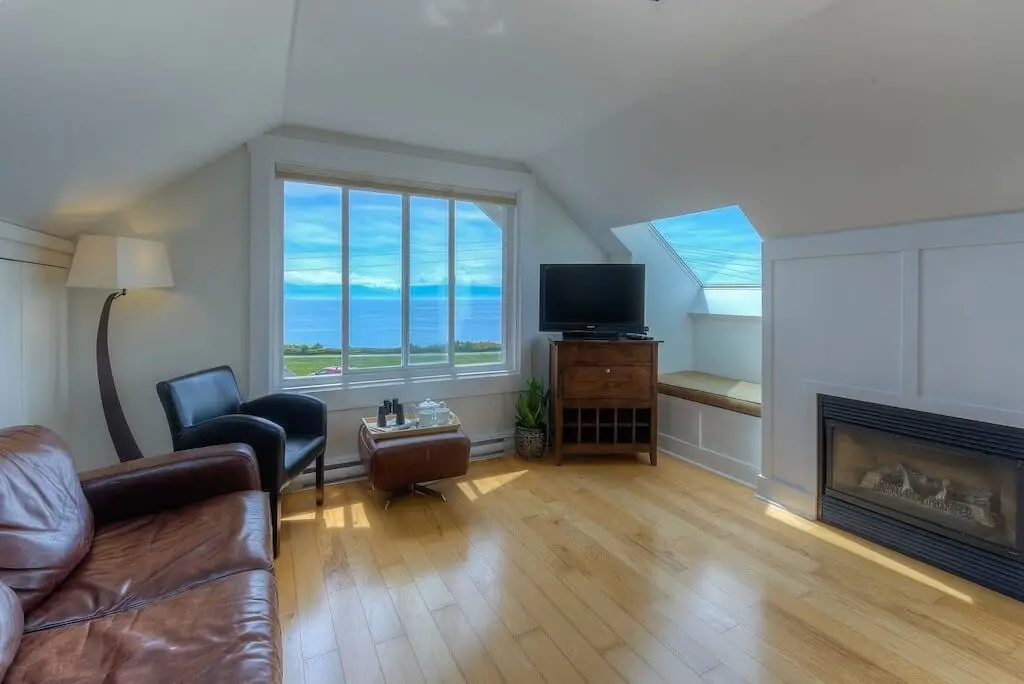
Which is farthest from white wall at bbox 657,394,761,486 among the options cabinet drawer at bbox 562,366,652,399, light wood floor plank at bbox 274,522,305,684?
light wood floor plank at bbox 274,522,305,684

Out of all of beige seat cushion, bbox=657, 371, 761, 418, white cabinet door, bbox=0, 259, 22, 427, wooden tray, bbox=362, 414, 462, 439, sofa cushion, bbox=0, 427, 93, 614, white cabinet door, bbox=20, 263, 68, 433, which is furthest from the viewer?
beige seat cushion, bbox=657, 371, 761, 418

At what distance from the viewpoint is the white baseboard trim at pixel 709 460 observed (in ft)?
10.8

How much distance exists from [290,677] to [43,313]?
2.23 metres

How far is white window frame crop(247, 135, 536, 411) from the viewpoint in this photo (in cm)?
307

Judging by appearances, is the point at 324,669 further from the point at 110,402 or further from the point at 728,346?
the point at 728,346

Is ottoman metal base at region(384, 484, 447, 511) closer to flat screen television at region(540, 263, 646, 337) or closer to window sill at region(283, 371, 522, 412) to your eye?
window sill at region(283, 371, 522, 412)

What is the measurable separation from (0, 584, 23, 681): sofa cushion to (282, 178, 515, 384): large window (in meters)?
2.23

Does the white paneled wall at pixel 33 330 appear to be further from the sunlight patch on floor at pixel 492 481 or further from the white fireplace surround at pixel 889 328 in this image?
the white fireplace surround at pixel 889 328

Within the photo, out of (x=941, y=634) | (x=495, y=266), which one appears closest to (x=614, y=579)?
(x=941, y=634)

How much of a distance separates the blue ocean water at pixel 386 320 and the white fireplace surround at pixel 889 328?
209 centimetres

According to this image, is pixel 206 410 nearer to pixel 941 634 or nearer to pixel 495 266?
pixel 495 266

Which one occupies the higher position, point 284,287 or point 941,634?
point 284,287

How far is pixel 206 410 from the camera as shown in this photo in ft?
8.59

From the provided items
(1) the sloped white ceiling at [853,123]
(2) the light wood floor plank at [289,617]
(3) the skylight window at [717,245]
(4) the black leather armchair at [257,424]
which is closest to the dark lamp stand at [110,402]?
(4) the black leather armchair at [257,424]
